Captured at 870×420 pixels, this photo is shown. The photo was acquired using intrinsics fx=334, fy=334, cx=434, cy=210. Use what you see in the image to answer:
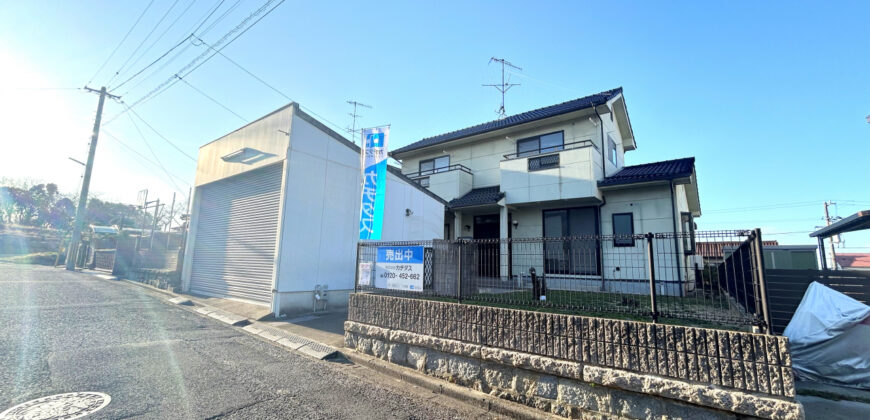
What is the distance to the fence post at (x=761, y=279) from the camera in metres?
2.85

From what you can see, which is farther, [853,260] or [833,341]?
[853,260]

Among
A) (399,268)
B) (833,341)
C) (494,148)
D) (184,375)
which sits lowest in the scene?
(184,375)

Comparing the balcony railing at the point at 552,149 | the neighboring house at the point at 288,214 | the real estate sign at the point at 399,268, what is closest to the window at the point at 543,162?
the balcony railing at the point at 552,149

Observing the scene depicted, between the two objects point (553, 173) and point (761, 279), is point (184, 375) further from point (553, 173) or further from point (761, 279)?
point (553, 173)

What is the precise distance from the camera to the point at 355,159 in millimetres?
9883

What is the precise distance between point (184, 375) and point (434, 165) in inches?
508

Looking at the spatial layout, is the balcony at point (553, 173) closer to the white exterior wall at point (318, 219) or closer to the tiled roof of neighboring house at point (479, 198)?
the tiled roof of neighboring house at point (479, 198)

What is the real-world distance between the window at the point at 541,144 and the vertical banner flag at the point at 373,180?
7.26 m

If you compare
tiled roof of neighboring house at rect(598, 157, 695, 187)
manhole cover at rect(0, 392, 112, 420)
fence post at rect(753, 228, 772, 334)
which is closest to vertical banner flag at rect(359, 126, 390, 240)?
manhole cover at rect(0, 392, 112, 420)

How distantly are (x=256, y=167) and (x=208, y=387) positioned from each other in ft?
23.0

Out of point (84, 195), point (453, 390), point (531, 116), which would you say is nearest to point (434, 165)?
point (531, 116)

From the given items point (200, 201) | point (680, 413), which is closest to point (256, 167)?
point (200, 201)

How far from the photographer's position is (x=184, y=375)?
4.42 m

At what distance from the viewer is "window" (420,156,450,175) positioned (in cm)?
1544
